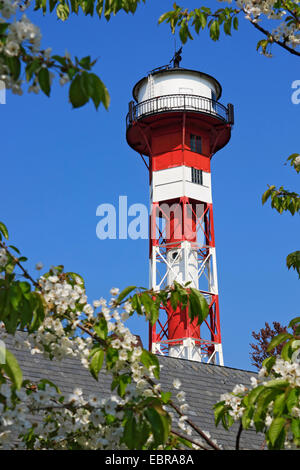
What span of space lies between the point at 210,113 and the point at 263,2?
21259mm

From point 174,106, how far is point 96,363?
2314cm

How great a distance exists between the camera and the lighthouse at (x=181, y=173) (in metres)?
24.4

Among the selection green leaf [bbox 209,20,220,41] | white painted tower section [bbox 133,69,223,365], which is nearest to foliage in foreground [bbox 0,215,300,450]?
green leaf [bbox 209,20,220,41]

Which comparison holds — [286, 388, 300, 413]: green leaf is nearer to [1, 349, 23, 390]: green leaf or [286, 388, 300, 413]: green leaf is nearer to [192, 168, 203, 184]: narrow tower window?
[1, 349, 23, 390]: green leaf

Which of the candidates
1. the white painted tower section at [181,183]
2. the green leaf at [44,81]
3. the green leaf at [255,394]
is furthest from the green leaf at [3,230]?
the white painted tower section at [181,183]

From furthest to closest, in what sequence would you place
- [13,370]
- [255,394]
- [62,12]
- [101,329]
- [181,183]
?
[181,183] → [62,12] → [101,329] → [255,394] → [13,370]

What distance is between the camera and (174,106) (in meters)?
26.0

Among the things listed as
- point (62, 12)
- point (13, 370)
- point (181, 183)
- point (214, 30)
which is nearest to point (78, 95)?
point (13, 370)

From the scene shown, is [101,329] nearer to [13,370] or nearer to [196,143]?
[13,370]

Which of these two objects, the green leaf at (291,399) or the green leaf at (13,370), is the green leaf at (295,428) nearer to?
the green leaf at (291,399)

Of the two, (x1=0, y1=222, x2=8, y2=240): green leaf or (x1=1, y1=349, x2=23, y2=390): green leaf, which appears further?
(x1=0, y1=222, x2=8, y2=240): green leaf

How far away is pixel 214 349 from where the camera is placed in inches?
962

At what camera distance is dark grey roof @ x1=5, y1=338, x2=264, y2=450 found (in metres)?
9.38

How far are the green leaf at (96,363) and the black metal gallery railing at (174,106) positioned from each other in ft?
74.8
